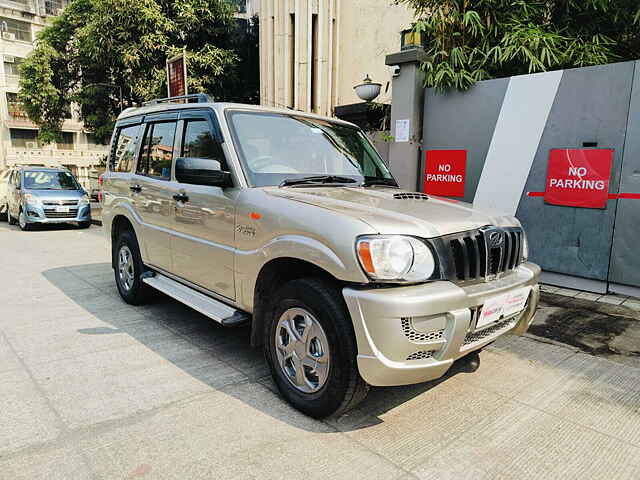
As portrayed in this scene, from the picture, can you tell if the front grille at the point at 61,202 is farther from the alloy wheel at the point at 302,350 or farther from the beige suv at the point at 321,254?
the alloy wheel at the point at 302,350

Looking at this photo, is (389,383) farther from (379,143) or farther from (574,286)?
(379,143)

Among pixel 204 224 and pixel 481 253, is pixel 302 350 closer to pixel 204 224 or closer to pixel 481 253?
pixel 481 253

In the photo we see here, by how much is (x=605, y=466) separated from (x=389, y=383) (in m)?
1.18

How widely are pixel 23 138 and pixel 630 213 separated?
1692 inches

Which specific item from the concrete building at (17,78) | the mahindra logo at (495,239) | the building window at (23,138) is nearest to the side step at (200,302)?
the mahindra logo at (495,239)

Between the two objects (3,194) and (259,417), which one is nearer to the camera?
(259,417)

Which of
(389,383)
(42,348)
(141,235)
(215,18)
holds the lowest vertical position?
(42,348)

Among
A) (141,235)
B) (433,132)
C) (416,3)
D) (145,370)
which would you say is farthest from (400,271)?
(416,3)

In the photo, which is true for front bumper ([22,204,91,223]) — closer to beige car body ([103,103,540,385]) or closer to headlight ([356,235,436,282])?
beige car body ([103,103,540,385])

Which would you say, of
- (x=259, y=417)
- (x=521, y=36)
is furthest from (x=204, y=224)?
(x=521, y=36)

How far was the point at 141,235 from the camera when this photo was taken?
179 inches

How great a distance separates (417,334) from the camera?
2.30m

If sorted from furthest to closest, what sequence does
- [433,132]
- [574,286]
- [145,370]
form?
[433,132], [574,286], [145,370]

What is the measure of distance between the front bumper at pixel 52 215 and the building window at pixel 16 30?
32387mm
